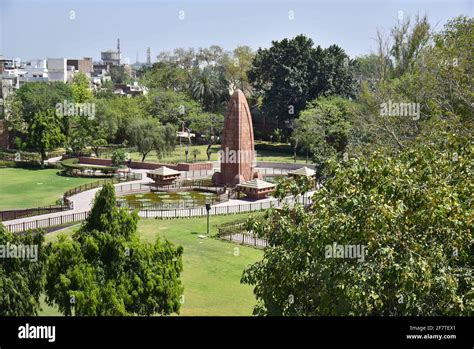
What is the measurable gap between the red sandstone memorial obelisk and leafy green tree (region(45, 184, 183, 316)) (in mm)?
27069

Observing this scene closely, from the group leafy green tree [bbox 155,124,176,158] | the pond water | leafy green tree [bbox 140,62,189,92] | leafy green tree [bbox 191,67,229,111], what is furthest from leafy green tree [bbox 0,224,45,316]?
leafy green tree [bbox 140,62,189,92]

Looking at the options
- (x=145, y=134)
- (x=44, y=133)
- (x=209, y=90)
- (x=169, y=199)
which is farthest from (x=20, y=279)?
(x=209, y=90)

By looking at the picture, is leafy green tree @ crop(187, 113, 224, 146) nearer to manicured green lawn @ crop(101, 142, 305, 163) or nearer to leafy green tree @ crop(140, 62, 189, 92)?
manicured green lawn @ crop(101, 142, 305, 163)

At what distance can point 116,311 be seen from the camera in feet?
41.6

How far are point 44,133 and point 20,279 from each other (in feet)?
140

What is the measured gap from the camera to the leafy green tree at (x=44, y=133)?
5325 centimetres

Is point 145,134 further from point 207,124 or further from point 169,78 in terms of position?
point 169,78

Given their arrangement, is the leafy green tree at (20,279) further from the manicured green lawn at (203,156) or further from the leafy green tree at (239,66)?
the leafy green tree at (239,66)

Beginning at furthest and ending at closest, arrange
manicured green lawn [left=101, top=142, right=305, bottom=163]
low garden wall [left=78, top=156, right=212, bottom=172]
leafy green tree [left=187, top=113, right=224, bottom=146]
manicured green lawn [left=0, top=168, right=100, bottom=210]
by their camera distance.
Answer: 1. leafy green tree [left=187, top=113, right=224, bottom=146]
2. manicured green lawn [left=101, top=142, right=305, bottom=163]
3. low garden wall [left=78, top=156, right=212, bottom=172]
4. manicured green lawn [left=0, top=168, right=100, bottom=210]

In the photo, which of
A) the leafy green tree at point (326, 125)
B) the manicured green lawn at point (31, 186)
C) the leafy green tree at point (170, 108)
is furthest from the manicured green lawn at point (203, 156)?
the manicured green lawn at point (31, 186)

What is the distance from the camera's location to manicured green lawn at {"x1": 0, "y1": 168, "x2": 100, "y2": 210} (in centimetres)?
3822

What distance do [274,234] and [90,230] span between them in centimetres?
574

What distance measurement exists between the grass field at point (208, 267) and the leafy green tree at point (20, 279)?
406cm

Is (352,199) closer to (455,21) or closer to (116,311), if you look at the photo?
(116,311)
